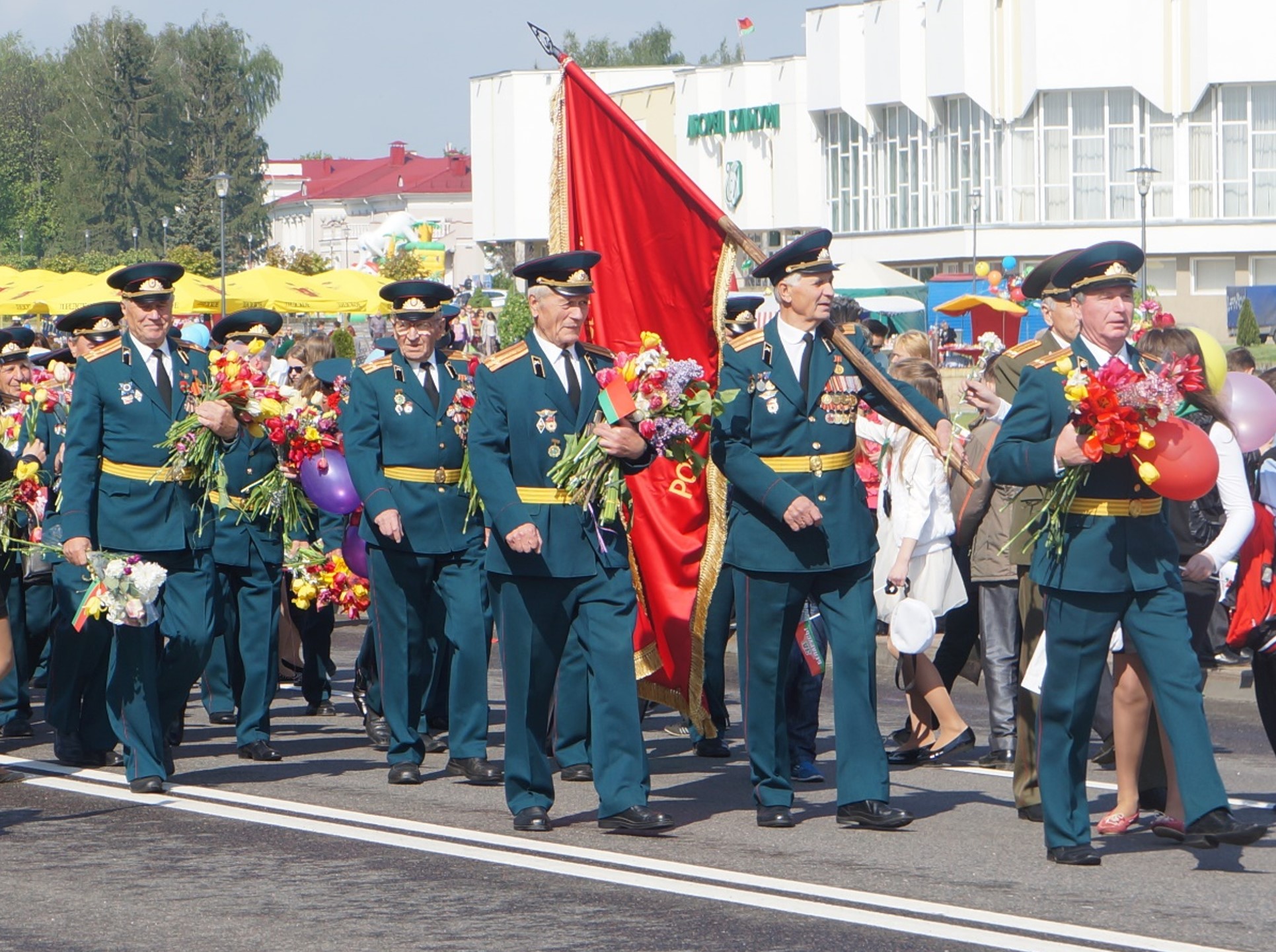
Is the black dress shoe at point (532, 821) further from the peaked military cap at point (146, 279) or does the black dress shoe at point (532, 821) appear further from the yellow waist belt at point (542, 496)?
the peaked military cap at point (146, 279)

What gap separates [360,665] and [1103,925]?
5.23m

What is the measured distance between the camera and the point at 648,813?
7.32m

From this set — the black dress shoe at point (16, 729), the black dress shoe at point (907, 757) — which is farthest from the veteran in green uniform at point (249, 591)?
the black dress shoe at point (907, 757)

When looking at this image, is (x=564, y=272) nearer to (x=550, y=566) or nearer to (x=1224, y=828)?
(x=550, y=566)

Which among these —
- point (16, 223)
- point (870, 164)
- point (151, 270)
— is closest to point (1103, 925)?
point (151, 270)

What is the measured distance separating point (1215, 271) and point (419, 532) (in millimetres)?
58568

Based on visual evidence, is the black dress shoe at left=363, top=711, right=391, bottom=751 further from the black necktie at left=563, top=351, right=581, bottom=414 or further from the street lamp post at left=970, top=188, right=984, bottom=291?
the street lamp post at left=970, top=188, right=984, bottom=291

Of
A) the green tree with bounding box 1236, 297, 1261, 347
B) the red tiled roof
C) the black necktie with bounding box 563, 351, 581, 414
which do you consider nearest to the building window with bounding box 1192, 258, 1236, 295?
the green tree with bounding box 1236, 297, 1261, 347

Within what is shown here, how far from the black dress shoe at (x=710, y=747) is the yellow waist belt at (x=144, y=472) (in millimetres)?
2633

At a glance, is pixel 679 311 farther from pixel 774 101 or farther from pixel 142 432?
pixel 774 101

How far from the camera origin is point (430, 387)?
9.12 metres

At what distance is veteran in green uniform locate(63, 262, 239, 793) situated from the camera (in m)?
8.36

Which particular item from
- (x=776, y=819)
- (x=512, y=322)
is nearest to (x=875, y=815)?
(x=776, y=819)

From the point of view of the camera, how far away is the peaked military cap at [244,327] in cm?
1162
